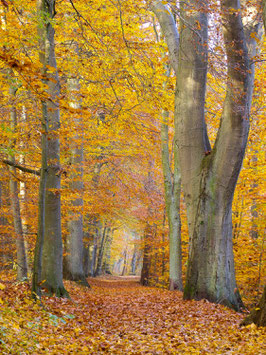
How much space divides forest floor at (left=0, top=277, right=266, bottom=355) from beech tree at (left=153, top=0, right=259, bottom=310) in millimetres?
701

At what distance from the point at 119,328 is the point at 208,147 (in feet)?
13.8

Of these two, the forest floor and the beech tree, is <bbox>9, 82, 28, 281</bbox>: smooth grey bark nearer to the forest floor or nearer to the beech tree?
the forest floor

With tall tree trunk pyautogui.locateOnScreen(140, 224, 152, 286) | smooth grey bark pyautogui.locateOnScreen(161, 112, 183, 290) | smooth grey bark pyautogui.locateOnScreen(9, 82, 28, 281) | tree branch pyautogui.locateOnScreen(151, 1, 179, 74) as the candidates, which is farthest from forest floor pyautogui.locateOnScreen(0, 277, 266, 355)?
tall tree trunk pyautogui.locateOnScreen(140, 224, 152, 286)

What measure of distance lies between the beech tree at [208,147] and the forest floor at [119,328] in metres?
0.70

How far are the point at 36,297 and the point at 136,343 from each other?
2209 mm

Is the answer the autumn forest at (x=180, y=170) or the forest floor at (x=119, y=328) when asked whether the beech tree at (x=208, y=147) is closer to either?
the autumn forest at (x=180, y=170)

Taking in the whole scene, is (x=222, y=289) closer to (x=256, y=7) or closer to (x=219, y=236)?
(x=219, y=236)

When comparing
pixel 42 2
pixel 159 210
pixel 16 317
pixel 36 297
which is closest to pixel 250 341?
pixel 16 317

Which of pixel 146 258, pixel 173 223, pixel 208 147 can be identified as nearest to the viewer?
pixel 208 147

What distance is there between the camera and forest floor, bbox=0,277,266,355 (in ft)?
14.0

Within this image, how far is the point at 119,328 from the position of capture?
5734 mm

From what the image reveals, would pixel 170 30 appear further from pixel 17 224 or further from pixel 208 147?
pixel 17 224

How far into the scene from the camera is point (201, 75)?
24.4 ft

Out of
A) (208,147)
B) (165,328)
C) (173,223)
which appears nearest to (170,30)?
(208,147)
